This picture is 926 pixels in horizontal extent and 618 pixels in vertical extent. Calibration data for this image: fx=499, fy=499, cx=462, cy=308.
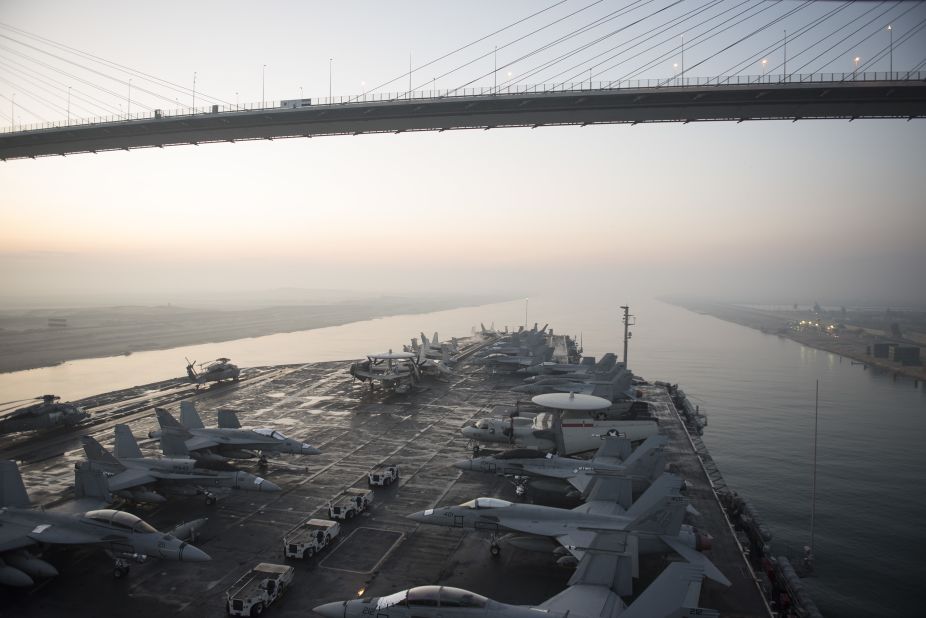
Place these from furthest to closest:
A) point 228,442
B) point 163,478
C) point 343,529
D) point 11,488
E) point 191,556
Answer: point 228,442 < point 163,478 < point 343,529 < point 11,488 < point 191,556

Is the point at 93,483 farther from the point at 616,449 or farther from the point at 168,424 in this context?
the point at 616,449

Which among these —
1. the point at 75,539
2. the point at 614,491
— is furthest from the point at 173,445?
the point at 614,491

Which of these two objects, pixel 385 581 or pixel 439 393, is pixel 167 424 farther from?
pixel 439 393

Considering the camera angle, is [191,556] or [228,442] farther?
[228,442]

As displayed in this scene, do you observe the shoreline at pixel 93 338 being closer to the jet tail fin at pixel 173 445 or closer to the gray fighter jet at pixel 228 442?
the gray fighter jet at pixel 228 442

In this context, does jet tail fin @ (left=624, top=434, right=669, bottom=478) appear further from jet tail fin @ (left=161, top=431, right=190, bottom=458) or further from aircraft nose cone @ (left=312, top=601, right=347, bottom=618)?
A: jet tail fin @ (left=161, top=431, right=190, bottom=458)

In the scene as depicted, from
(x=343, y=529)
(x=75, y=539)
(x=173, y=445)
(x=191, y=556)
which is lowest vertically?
(x=343, y=529)

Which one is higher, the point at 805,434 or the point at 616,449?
the point at 616,449
